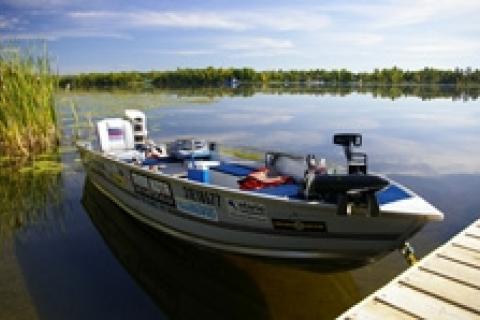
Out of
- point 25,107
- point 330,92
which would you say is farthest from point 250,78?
point 25,107

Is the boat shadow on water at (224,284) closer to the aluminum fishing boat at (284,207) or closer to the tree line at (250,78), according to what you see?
the aluminum fishing boat at (284,207)

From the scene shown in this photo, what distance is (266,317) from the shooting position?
6.87m

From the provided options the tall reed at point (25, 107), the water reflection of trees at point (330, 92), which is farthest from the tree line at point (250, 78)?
the tall reed at point (25, 107)

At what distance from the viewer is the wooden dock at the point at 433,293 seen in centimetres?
454

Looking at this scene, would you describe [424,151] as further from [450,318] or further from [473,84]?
[473,84]

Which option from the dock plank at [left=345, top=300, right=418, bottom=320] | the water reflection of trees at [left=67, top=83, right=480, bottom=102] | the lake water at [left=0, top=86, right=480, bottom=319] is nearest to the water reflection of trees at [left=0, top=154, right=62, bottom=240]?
the lake water at [left=0, top=86, right=480, bottom=319]

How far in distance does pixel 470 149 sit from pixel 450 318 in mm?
17612

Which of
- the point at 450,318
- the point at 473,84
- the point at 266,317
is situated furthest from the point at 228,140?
the point at 473,84

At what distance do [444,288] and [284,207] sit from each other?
2250 mm

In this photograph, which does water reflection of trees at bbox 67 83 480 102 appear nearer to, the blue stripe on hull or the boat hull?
the boat hull

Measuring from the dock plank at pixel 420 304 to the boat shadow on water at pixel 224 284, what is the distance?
1.97m

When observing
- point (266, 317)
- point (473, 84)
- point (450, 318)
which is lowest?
point (266, 317)

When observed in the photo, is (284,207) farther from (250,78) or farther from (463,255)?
(250,78)

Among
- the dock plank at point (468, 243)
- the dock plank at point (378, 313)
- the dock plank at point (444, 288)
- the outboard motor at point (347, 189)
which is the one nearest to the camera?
the dock plank at point (378, 313)
